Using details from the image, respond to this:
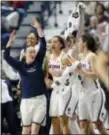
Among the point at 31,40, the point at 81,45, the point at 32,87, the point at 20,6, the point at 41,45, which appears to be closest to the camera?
the point at 81,45

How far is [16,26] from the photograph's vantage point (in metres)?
5.57

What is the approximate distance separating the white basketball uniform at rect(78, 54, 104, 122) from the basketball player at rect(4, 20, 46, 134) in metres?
0.41

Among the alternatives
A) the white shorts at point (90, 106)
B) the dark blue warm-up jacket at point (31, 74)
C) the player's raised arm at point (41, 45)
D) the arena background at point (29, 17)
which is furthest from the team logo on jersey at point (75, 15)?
the white shorts at point (90, 106)

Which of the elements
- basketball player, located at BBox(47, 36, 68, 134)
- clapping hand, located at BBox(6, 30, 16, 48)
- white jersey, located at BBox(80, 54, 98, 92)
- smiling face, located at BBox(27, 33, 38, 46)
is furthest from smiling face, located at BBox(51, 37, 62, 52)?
clapping hand, located at BBox(6, 30, 16, 48)

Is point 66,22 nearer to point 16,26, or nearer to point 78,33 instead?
point 78,33

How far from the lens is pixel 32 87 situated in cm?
498

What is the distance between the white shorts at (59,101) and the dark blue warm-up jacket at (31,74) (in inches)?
5.0

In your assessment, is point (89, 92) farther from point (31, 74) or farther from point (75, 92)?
point (31, 74)

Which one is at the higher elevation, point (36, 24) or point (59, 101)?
point (36, 24)

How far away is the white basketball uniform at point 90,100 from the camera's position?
187 inches

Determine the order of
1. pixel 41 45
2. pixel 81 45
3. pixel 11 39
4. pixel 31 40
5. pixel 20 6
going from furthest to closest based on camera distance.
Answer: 1. pixel 20 6
2. pixel 11 39
3. pixel 31 40
4. pixel 41 45
5. pixel 81 45

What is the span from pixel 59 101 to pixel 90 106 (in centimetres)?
34

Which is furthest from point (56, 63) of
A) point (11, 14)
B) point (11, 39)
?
Result: point (11, 14)

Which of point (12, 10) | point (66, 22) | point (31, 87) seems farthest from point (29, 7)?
point (31, 87)
